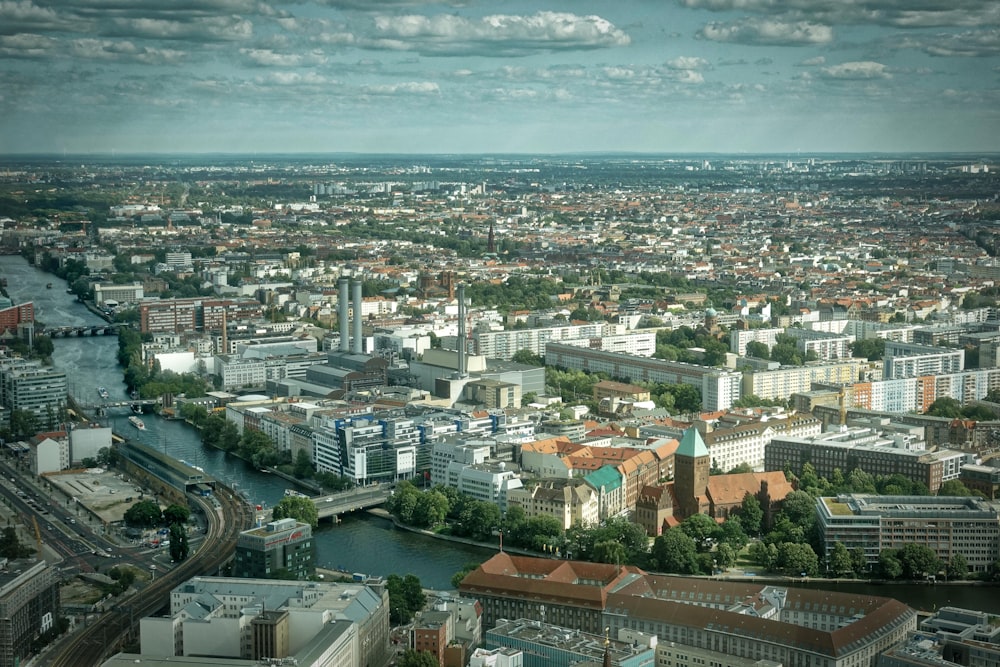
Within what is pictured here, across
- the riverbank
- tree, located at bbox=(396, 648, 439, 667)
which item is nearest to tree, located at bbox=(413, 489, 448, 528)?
the riverbank

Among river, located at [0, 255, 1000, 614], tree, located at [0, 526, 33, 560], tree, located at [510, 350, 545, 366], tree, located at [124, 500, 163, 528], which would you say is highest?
tree, located at [0, 526, 33, 560]

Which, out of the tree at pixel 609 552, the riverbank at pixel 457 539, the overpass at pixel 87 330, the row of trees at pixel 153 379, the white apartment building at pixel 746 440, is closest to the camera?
the tree at pixel 609 552

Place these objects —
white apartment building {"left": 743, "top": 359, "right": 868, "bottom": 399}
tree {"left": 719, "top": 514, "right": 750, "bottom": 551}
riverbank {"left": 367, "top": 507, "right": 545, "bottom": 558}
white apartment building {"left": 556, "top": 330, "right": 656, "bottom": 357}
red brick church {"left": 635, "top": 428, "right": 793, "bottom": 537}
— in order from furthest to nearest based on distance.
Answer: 1. white apartment building {"left": 556, "top": 330, "right": 656, "bottom": 357}
2. white apartment building {"left": 743, "top": 359, "right": 868, "bottom": 399}
3. red brick church {"left": 635, "top": 428, "right": 793, "bottom": 537}
4. riverbank {"left": 367, "top": 507, "right": 545, "bottom": 558}
5. tree {"left": 719, "top": 514, "right": 750, "bottom": 551}

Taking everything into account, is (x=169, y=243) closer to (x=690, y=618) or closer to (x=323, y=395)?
(x=323, y=395)

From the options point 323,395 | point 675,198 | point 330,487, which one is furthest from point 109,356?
point 675,198

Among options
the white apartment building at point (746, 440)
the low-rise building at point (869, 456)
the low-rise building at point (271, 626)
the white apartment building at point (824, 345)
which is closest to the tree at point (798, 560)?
the low-rise building at point (869, 456)

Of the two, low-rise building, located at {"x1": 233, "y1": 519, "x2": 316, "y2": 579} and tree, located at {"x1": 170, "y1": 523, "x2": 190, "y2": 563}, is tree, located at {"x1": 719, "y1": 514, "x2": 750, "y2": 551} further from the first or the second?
tree, located at {"x1": 170, "y1": 523, "x2": 190, "y2": 563}

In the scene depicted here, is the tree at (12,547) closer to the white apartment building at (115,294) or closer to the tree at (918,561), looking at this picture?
the tree at (918,561)
